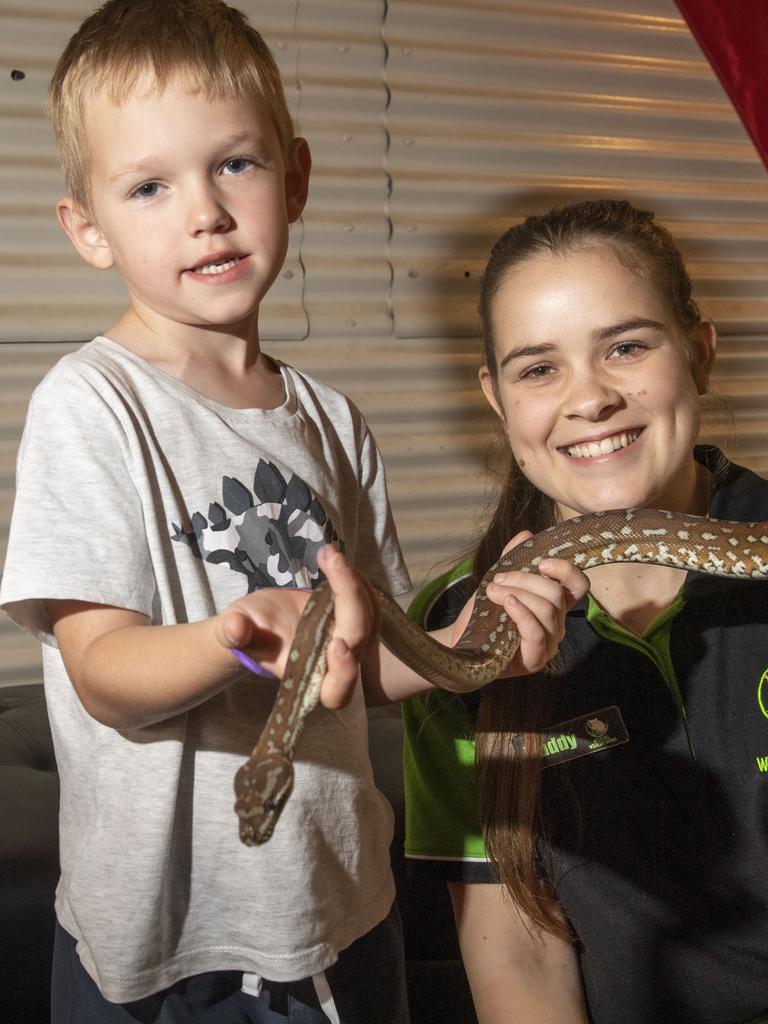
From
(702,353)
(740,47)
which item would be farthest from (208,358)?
(740,47)

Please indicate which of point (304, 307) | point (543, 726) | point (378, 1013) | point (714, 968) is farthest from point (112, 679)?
point (304, 307)

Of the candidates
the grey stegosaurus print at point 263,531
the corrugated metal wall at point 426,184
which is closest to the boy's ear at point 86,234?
the grey stegosaurus print at point 263,531

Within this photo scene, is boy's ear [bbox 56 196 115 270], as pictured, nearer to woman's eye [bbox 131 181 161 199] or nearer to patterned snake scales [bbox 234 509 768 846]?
woman's eye [bbox 131 181 161 199]

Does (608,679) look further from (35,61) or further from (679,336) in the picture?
(35,61)

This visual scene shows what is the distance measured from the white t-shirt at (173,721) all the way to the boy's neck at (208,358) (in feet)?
0.15

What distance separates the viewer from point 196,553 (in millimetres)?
1634

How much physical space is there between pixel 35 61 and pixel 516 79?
6.09 ft

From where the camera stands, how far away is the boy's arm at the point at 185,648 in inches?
49.4

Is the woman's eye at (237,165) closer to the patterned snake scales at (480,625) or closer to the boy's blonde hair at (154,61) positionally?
the boy's blonde hair at (154,61)

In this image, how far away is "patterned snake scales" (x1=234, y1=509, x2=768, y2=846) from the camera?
4.24 feet

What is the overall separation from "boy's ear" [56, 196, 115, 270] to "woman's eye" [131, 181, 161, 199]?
168mm

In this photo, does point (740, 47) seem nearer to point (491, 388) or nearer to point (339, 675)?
point (491, 388)

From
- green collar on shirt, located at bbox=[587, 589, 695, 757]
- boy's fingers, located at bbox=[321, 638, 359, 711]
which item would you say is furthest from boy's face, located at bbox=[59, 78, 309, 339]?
green collar on shirt, located at bbox=[587, 589, 695, 757]

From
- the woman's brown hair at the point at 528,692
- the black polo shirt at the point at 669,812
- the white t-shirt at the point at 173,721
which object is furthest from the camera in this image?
the woman's brown hair at the point at 528,692
